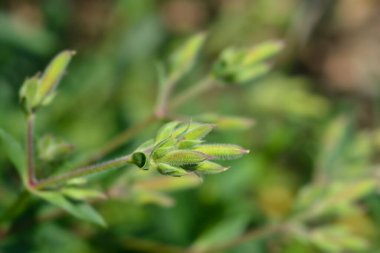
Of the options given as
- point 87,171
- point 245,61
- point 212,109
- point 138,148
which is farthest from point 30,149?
point 212,109

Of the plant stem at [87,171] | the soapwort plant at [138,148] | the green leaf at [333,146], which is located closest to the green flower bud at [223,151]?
the soapwort plant at [138,148]

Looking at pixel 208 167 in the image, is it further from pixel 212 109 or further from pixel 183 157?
pixel 212 109

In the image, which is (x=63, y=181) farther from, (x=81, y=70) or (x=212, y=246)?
(x=81, y=70)

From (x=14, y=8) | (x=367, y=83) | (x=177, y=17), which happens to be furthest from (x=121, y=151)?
(x=367, y=83)

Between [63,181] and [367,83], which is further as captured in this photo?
[367,83]

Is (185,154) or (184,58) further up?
(184,58)
